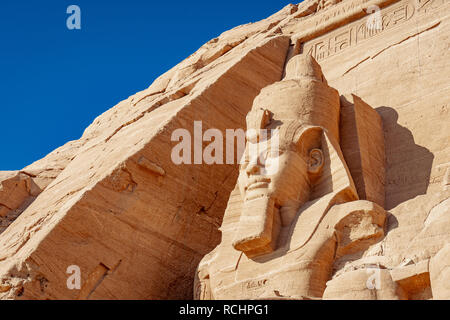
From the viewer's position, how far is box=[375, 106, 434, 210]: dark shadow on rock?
7.06 metres

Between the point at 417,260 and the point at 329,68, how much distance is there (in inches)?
168

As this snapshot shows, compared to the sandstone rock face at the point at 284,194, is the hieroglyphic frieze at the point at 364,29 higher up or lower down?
higher up

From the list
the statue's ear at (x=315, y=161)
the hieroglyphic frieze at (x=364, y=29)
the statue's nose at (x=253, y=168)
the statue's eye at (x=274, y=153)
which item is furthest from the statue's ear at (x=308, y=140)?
the hieroglyphic frieze at (x=364, y=29)

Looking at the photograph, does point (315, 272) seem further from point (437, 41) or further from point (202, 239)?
point (437, 41)

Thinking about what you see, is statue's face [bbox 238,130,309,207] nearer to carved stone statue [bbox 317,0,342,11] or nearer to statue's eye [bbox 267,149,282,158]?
statue's eye [bbox 267,149,282,158]

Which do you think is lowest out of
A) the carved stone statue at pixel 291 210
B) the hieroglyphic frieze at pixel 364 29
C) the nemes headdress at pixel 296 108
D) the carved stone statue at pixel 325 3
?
the carved stone statue at pixel 291 210

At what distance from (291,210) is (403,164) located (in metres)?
1.33

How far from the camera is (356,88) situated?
341 inches

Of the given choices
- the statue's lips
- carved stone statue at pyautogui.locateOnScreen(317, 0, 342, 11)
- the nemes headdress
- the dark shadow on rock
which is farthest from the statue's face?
carved stone statue at pyautogui.locateOnScreen(317, 0, 342, 11)

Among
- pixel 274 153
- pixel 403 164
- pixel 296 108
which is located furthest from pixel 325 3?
pixel 274 153

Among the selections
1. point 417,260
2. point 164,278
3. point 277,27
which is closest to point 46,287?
point 164,278

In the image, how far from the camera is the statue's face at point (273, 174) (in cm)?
676

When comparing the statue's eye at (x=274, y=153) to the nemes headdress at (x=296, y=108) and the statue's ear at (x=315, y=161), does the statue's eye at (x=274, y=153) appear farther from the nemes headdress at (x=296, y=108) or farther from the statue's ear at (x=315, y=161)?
the statue's ear at (x=315, y=161)

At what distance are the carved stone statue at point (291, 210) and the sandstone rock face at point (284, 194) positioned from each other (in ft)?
0.04
